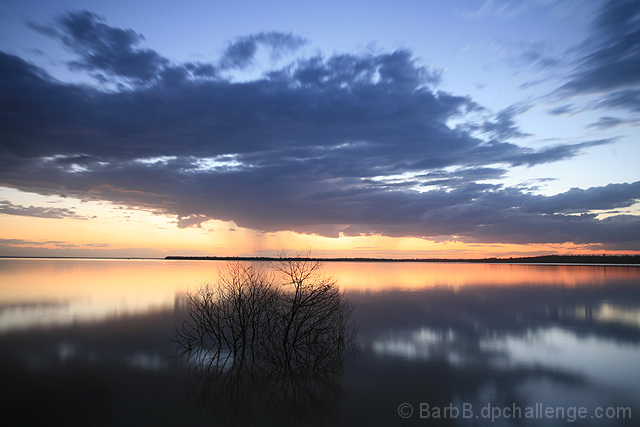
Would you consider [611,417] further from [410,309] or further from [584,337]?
[410,309]

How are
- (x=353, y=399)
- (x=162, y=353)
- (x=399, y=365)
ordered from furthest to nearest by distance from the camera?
(x=162, y=353) → (x=399, y=365) → (x=353, y=399)

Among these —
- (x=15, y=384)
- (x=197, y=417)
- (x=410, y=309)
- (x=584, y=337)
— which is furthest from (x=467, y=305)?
(x=15, y=384)

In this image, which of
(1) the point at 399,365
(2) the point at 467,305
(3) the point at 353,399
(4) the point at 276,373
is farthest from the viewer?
(2) the point at 467,305

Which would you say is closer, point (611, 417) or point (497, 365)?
point (611, 417)

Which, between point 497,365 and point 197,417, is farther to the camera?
point 497,365

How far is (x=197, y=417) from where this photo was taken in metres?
9.03

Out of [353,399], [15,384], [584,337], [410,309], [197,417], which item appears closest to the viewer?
[197,417]

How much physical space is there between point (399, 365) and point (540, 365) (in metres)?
5.77

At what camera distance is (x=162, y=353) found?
15.0 meters

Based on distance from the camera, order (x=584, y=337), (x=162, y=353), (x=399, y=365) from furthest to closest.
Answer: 1. (x=584, y=337)
2. (x=162, y=353)
3. (x=399, y=365)

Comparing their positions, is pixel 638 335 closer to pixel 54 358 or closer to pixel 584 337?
pixel 584 337

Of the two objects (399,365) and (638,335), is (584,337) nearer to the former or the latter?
(638,335)

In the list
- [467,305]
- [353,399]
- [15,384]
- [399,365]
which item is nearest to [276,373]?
[353,399]

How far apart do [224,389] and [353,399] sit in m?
3.89
